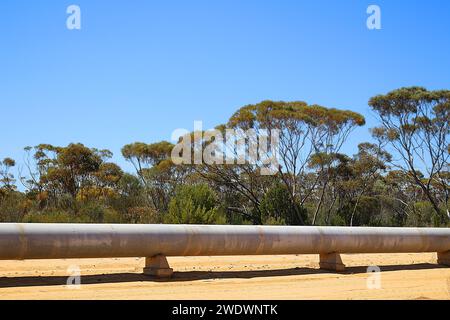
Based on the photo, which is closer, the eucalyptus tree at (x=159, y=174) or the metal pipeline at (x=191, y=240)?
the metal pipeline at (x=191, y=240)

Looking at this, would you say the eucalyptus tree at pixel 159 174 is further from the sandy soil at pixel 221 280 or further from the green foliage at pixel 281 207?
the sandy soil at pixel 221 280

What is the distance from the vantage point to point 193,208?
90.0ft

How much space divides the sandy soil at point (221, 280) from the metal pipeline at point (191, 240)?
0.45 metres

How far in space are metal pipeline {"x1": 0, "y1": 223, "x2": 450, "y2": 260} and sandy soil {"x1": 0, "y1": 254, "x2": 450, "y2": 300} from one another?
0.45 metres

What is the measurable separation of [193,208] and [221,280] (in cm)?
1751

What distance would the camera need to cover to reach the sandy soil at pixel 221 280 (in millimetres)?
8258

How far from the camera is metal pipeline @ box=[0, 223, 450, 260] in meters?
8.77

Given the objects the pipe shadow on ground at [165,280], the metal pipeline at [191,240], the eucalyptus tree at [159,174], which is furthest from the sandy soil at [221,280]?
the eucalyptus tree at [159,174]

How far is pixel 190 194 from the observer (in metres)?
31.6

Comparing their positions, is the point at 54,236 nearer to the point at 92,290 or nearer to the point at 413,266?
the point at 92,290

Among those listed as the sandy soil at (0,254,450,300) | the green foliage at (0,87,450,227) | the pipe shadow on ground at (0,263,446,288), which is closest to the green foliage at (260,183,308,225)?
the green foliage at (0,87,450,227)

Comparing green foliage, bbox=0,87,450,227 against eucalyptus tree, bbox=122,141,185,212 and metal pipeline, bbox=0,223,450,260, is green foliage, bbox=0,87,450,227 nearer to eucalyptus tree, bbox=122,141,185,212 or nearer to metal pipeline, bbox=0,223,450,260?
eucalyptus tree, bbox=122,141,185,212
